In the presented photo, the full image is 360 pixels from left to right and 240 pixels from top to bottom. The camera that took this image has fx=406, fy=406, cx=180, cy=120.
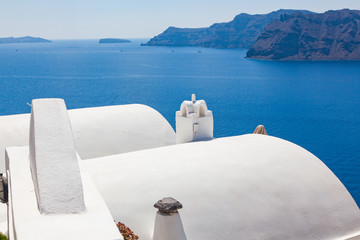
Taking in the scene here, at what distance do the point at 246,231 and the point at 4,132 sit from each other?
453 inches

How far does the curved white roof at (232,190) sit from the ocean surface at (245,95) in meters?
21.6

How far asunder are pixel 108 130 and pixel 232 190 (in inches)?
368

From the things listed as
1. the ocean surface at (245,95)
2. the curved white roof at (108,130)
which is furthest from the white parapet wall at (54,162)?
the ocean surface at (245,95)

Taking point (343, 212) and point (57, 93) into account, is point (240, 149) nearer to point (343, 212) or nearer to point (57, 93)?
point (343, 212)

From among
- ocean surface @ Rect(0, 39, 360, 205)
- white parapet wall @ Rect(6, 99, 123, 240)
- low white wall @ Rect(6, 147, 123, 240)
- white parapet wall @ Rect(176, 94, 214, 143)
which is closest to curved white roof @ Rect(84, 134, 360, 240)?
white parapet wall @ Rect(176, 94, 214, 143)

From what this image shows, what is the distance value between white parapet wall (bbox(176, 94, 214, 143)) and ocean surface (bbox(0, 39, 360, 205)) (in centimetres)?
2112

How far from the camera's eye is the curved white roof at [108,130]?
17859 mm

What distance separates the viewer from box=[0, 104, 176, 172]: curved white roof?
1786cm

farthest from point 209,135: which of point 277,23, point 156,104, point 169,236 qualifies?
point 277,23

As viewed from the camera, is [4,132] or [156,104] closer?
[4,132]

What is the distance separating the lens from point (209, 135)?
56.7 feet

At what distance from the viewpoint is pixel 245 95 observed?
81.6 m

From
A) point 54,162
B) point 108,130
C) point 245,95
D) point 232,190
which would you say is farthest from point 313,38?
point 54,162

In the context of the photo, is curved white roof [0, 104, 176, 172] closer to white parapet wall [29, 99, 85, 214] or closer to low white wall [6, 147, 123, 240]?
white parapet wall [29, 99, 85, 214]
